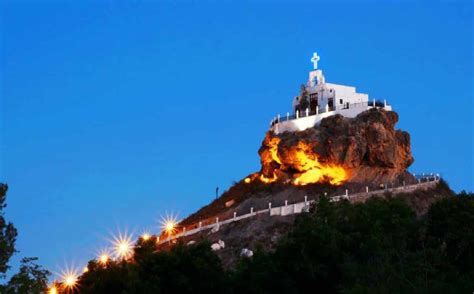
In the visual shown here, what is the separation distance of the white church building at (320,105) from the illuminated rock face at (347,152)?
1454mm

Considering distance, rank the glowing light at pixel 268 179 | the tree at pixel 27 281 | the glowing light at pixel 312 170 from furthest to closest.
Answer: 1. the glowing light at pixel 268 179
2. the glowing light at pixel 312 170
3. the tree at pixel 27 281

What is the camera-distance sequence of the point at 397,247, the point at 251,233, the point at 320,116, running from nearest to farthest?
the point at 397,247 < the point at 251,233 < the point at 320,116

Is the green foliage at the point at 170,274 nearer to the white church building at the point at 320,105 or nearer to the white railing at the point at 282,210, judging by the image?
the white railing at the point at 282,210

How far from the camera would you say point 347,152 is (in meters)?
72.4

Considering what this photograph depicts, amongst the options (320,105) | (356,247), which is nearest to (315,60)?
(320,105)

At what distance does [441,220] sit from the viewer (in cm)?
3959

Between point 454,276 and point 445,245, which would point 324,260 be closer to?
point 445,245

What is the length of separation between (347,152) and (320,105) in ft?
27.9

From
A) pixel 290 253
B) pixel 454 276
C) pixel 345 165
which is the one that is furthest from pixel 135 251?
pixel 345 165

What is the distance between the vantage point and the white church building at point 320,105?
7688cm

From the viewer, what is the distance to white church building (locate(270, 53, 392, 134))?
76.9 meters

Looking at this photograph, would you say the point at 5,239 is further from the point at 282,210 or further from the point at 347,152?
the point at 347,152

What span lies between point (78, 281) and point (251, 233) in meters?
21.0

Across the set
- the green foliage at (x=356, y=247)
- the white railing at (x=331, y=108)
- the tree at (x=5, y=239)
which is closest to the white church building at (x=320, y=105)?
the white railing at (x=331, y=108)
